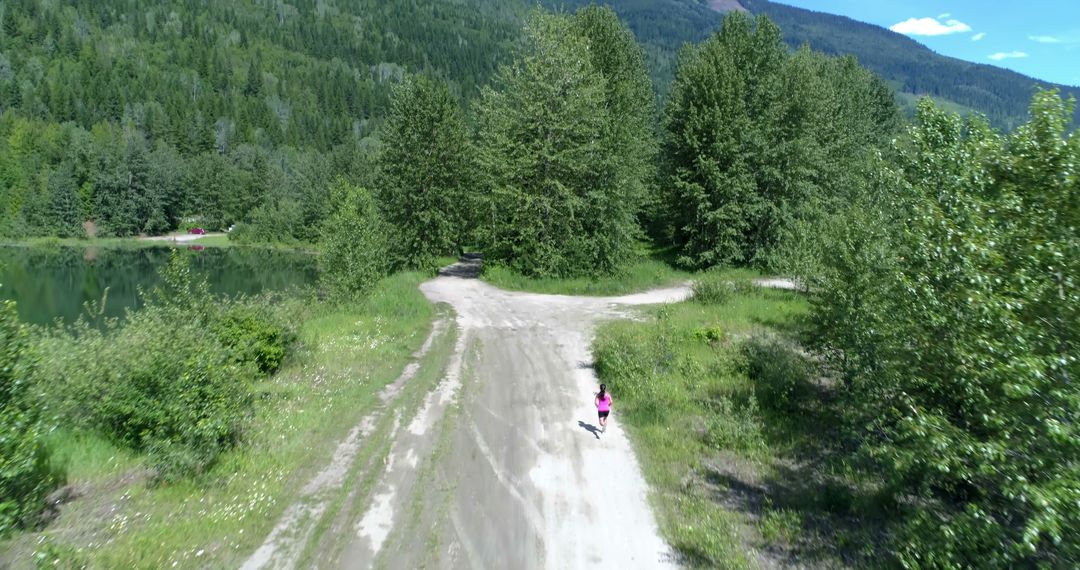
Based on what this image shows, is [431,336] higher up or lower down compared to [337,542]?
lower down

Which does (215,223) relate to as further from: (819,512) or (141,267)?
(819,512)

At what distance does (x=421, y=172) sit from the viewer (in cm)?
3728

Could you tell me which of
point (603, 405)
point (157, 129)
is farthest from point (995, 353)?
point (157, 129)

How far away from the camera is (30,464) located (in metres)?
7.70

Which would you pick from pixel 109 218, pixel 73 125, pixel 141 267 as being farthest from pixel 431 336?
pixel 73 125

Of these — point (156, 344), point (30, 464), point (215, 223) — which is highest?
point (156, 344)

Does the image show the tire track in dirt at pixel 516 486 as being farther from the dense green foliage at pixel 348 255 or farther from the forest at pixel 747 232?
the dense green foliage at pixel 348 255

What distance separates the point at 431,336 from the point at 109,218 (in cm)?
10058

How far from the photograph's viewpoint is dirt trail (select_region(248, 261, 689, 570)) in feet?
26.7

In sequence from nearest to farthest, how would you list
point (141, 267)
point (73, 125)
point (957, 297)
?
point (957, 297), point (141, 267), point (73, 125)

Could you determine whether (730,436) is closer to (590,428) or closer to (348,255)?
(590,428)

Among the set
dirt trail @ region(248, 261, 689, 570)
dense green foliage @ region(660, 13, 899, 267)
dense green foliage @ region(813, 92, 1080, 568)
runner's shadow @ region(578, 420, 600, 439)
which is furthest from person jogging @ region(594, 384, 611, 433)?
dense green foliage @ region(660, 13, 899, 267)

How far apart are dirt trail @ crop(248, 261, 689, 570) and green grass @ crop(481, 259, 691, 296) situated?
41.6 feet

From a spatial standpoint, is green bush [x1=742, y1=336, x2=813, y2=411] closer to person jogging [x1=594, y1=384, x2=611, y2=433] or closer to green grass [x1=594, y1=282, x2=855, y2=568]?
green grass [x1=594, y1=282, x2=855, y2=568]
